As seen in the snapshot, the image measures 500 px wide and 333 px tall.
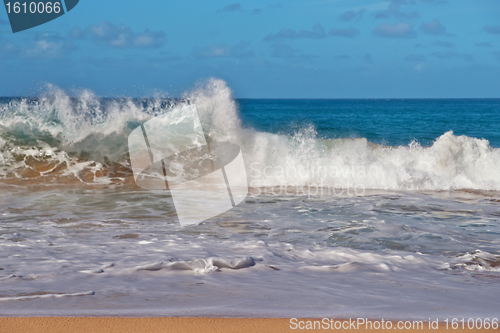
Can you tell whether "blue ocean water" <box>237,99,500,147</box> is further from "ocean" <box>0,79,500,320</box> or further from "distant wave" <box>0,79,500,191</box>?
"ocean" <box>0,79,500,320</box>

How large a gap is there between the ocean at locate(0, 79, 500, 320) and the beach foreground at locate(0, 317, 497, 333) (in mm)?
93

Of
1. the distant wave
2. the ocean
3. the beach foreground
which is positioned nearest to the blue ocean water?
the distant wave

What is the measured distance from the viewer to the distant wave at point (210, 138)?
9.51 m

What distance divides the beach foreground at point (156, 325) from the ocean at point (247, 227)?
0.31 ft

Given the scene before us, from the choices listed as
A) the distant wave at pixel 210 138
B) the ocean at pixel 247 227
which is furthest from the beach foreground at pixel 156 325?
the distant wave at pixel 210 138

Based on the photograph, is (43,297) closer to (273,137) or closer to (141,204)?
(141,204)

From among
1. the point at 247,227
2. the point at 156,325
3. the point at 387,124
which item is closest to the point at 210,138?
the point at 247,227

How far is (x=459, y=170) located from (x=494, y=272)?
283 inches

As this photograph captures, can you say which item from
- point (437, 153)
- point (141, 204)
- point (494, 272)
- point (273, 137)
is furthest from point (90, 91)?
point (494, 272)

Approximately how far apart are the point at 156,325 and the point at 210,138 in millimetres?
8231

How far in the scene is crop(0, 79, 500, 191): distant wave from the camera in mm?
9508

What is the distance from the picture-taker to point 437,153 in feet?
33.9

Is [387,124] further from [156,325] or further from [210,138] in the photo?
[156,325]

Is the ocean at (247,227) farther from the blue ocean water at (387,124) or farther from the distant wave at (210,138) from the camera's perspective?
the blue ocean water at (387,124)
